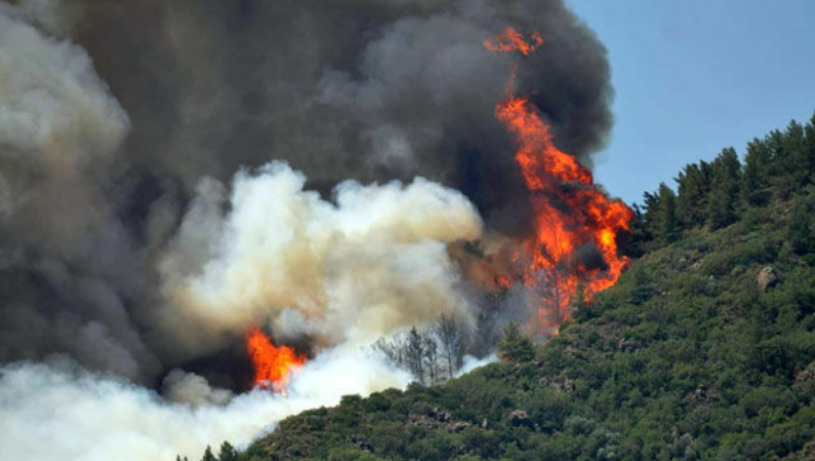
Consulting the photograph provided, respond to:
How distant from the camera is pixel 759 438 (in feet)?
654

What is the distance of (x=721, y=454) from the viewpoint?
19850 cm

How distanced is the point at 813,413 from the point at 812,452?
22.1 ft

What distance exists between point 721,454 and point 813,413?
968 centimetres

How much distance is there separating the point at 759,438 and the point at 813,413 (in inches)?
224

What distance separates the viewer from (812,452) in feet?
636

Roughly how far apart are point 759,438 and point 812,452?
671 cm

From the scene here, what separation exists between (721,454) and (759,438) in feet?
13.2

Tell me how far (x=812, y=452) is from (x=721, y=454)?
29.4ft

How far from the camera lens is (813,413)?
200 metres
